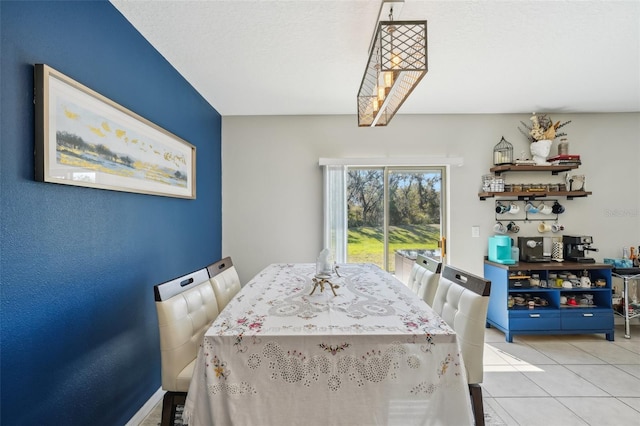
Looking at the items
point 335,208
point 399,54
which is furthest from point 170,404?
point 335,208

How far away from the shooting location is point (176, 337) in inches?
51.1

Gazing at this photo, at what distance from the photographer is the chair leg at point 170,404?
1.27m

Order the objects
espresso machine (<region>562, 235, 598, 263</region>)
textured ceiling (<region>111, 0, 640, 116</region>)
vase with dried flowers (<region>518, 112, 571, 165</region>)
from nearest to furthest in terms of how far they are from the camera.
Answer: textured ceiling (<region>111, 0, 640, 116</region>)
espresso machine (<region>562, 235, 598, 263</region>)
vase with dried flowers (<region>518, 112, 571, 165</region>)

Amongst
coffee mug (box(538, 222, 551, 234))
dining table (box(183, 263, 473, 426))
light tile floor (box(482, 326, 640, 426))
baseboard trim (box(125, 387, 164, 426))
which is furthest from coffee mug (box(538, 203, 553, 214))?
baseboard trim (box(125, 387, 164, 426))

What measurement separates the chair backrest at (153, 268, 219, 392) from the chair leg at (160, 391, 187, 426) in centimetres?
3

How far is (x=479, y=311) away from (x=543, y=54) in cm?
201

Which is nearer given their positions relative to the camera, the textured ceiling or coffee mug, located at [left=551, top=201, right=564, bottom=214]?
the textured ceiling

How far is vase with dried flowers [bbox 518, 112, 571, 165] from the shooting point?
10.0ft

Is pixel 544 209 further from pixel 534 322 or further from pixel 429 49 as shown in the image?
pixel 429 49

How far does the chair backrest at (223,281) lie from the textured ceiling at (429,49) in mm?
1567

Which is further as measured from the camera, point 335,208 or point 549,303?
point 335,208

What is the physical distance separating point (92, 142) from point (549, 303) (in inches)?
162

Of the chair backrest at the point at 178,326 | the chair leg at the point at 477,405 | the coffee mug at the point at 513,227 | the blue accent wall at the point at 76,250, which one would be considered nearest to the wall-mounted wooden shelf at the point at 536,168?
the coffee mug at the point at 513,227

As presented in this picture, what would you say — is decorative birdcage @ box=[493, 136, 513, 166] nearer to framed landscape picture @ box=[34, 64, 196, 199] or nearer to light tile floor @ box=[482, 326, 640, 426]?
light tile floor @ box=[482, 326, 640, 426]
